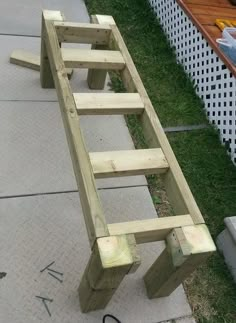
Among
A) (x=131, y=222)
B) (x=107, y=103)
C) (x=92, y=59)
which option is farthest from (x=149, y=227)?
(x=92, y=59)

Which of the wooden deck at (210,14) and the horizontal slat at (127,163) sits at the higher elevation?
the wooden deck at (210,14)

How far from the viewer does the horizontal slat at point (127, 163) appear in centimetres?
199

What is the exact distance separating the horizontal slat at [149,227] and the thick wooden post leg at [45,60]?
1.80 m

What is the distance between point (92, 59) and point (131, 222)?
1.39 m

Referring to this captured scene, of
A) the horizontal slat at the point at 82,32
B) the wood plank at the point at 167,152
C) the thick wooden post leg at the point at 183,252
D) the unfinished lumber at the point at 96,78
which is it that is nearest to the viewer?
the thick wooden post leg at the point at 183,252

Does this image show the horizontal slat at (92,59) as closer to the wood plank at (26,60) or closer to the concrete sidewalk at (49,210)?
the concrete sidewalk at (49,210)

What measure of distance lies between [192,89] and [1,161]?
201 centimetres

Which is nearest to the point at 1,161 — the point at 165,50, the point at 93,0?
the point at 165,50

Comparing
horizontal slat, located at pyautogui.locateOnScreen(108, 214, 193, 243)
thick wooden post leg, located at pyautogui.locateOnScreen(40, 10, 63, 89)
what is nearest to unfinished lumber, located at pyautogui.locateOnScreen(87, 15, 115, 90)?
thick wooden post leg, located at pyautogui.locateOnScreen(40, 10, 63, 89)

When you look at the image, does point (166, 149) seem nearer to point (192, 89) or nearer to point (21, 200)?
point (21, 200)

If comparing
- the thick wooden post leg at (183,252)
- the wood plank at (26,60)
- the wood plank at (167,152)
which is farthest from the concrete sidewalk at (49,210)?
the wood plank at (167,152)

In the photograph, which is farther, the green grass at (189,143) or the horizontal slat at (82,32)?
the horizontal slat at (82,32)

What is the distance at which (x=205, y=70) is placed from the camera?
361 cm

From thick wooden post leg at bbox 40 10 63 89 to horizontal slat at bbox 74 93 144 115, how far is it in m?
0.87
